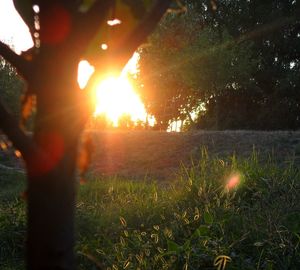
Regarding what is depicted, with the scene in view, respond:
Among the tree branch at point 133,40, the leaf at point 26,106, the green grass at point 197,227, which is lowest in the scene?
the green grass at point 197,227

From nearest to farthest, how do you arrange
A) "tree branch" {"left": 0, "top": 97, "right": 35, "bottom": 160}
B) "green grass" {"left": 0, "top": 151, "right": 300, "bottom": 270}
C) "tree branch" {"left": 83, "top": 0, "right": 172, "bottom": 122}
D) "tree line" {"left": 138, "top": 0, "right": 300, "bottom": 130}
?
1. "tree branch" {"left": 0, "top": 97, "right": 35, "bottom": 160}
2. "tree branch" {"left": 83, "top": 0, "right": 172, "bottom": 122}
3. "green grass" {"left": 0, "top": 151, "right": 300, "bottom": 270}
4. "tree line" {"left": 138, "top": 0, "right": 300, "bottom": 130}

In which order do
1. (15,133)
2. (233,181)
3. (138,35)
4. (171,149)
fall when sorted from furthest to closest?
(171,149), (233,181), (138,35), (15,133)

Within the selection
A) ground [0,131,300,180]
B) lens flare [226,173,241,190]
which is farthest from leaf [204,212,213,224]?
ground [0,131,300,180]

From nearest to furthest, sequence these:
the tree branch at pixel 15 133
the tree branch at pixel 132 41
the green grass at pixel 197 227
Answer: the tree branch at pixel 15 133
the tree branch at pixel 132 41
the green grass at pixel 197 227

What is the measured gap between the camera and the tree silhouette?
4.26 feet

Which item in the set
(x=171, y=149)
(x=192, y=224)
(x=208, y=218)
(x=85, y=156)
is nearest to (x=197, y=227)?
(x=192, y=224)

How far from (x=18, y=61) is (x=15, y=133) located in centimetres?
22

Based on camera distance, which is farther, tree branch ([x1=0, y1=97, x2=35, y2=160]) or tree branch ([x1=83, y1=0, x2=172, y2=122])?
tree branch ([x1=83, y1=0, x2=172, y2=122])

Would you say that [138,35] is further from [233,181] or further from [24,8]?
[233,181]

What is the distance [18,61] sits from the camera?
54.4 inches

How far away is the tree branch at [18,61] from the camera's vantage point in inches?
54.1

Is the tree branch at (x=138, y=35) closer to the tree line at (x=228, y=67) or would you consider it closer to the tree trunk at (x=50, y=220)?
the tree trunk at (x=50, y=220)

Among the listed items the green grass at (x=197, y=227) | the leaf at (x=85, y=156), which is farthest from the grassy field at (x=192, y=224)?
the leaf at (x=85, y=156)

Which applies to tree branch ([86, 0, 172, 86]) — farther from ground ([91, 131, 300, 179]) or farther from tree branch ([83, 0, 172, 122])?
ground ([91, 131, 300, 179])
